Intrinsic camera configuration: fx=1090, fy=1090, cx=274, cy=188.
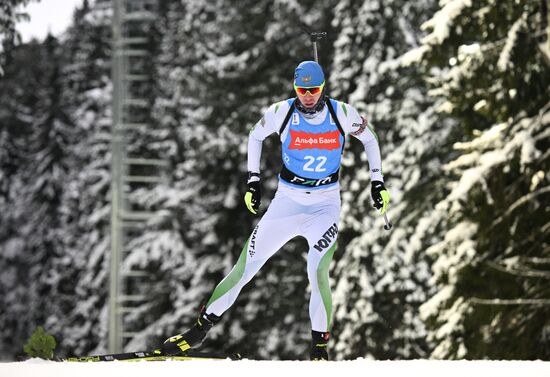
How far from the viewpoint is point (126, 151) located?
41.8 meters

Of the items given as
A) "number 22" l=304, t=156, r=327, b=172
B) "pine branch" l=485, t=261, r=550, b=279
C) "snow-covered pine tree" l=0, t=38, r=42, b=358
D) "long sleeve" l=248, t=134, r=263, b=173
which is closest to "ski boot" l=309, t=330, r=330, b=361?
"number 22" l=304, t=156, r=327, b=172

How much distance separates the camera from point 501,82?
49.1 feet

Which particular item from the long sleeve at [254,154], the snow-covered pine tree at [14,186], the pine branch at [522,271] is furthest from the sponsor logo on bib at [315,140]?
the snow-covered pine tree at [14,186]

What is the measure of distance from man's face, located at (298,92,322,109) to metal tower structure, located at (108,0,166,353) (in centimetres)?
2414

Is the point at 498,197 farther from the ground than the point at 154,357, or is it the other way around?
the point at 498,197

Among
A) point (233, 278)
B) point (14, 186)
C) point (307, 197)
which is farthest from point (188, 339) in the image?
point (14, 186)

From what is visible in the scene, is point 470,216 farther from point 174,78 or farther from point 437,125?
point 174,78

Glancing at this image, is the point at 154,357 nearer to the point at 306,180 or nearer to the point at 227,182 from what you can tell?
the point at 306,180

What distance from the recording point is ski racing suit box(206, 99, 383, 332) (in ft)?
29.6

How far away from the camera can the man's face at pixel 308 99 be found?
29.2ft

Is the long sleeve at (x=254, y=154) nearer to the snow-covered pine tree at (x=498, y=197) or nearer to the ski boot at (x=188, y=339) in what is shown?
the ski boot at (x=188, y=339)

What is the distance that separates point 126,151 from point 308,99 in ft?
110

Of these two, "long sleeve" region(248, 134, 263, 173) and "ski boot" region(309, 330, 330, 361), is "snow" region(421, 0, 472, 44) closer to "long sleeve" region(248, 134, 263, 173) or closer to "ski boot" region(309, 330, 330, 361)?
"long sleeve" region(248, 134, 263, 173)

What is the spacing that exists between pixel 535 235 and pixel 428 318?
209 cm
